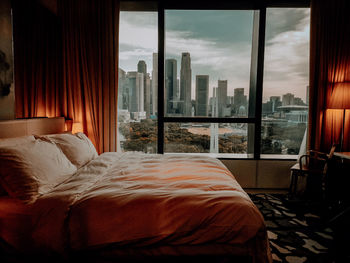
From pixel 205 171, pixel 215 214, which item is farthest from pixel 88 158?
pixel 215 214

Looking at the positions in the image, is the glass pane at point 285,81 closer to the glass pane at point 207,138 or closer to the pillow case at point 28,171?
the glass pane at point 207,138

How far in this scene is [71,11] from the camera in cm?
318

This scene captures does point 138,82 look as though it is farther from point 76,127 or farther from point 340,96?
point 340,96

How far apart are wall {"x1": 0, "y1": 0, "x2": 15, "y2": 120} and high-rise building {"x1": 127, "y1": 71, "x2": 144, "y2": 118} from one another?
1632 mm

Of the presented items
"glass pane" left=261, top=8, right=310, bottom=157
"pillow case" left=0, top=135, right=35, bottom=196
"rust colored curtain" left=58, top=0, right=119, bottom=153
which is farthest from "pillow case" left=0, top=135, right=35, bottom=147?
"glass pane" left=261, top=8, right=310, bottom=157

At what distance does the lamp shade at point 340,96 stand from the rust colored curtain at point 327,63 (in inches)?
11.9

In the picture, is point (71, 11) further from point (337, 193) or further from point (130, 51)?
point (337, 193)

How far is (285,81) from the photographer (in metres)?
3.50

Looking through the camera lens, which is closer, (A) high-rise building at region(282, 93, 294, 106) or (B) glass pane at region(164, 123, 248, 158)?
(A) high-rise building at region(282, 93, 294, 106)

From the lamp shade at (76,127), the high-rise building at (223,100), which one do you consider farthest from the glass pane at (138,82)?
the high-rise building at (223,100)

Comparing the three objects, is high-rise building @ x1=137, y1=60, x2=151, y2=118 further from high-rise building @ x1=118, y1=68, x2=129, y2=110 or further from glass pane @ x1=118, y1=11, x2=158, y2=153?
high-rise building @ x1=118, y1=68, x2=129, y2=110

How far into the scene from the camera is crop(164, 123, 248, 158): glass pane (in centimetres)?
363

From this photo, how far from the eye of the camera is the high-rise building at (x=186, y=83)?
3553 mm

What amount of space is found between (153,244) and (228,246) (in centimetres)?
44
